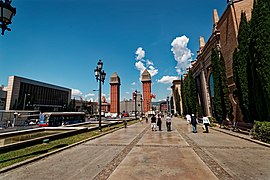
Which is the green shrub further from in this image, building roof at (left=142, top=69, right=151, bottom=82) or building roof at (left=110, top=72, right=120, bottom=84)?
building roof at (left=110, top=72, right=120, bottom=84)

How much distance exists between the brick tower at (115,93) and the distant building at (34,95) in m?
25.7

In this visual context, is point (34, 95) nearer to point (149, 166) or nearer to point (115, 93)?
point (115, 93)

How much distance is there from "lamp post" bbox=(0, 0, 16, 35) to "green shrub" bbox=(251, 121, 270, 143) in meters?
12.8

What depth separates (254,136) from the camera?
10.2 m

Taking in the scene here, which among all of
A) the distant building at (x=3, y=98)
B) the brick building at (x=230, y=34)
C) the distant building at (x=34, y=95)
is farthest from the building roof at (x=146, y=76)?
the brick building at (x=230, y=34)

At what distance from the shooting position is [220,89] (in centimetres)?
1894

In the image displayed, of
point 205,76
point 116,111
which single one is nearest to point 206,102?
point 205,76

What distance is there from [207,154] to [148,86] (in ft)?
283

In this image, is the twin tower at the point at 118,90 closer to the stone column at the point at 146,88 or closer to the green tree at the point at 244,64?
the stone column at the point at 146,88

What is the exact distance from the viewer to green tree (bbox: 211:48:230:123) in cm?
1830

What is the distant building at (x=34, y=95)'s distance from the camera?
60688 mm

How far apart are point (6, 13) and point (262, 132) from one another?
13.3 metres

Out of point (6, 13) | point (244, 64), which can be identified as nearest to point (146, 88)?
point (244, 64)

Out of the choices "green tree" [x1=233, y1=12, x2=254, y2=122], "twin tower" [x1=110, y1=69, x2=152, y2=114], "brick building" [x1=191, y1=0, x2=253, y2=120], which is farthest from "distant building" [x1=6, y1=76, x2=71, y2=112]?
"green tree" [x1=233, y1=12, x2=254, y2=122]
